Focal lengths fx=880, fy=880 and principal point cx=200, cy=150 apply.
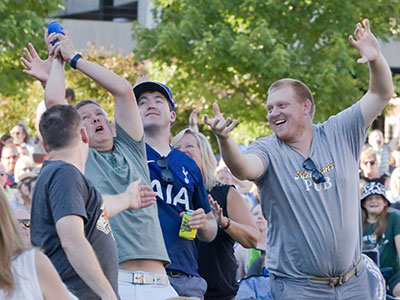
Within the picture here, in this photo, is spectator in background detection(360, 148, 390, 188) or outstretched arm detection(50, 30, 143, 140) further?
spectator in background detection(360, 148, 390, 188)

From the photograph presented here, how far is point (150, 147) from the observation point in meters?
5.93

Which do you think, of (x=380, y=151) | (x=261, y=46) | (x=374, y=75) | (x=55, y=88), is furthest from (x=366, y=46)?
(x=261, y=46)

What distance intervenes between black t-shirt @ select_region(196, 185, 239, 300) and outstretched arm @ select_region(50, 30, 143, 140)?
147 cm

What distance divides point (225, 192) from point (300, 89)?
1.02 m

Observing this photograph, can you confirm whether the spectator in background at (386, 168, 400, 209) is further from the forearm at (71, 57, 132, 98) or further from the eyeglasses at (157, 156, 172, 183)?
the forearm at (71, 57, 132, 98)

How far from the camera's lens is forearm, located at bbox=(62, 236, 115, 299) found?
12.9 ft

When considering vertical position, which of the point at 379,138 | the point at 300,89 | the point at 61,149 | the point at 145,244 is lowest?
the point at 145,244

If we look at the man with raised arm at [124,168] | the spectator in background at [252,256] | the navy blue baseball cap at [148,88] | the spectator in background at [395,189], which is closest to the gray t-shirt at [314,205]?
the navy blue baseball cap at [148,88]

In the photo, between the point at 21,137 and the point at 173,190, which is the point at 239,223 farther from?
the point at 21,137

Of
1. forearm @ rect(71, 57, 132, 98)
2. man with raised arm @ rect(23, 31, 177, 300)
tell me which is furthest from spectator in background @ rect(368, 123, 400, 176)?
forearm @ rect(71, 57, 132, 98)

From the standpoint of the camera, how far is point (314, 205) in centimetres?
570

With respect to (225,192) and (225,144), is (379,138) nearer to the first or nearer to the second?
(225,192)

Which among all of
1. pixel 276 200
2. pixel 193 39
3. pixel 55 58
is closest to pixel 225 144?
pixel 276 200

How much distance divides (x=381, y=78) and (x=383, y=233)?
11.5 feet
